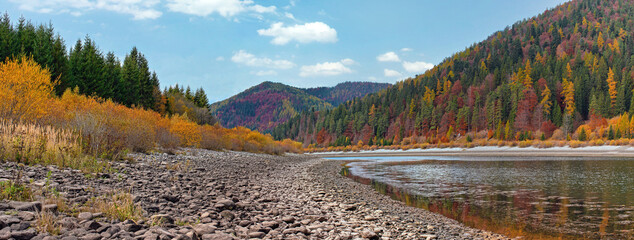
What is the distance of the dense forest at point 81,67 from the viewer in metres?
44.7

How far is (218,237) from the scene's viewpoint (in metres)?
5.99

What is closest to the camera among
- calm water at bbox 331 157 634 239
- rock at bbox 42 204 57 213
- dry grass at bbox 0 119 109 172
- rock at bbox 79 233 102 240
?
rock at bbox 79 233 102 240

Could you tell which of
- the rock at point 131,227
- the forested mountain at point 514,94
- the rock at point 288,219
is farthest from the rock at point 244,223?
the forested mountain at point 514,94

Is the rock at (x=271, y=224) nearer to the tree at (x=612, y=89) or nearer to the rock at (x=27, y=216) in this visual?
the rock at (x=27, y=216)

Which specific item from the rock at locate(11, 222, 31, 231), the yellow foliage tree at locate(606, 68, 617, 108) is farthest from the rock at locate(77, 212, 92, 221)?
the yellow foliage tree at locate(606, 68, 617, 108)

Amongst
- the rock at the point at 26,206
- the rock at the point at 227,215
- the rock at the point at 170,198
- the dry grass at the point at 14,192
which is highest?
the dry grass at the point at 14,192

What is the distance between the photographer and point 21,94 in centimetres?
1644

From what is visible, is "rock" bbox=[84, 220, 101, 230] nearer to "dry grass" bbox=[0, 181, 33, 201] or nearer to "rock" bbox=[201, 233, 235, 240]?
"rock" bbox=[201, 233, 235, 240]

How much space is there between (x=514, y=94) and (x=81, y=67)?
132206 mm

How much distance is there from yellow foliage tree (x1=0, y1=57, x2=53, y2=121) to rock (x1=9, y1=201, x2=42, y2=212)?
1389 centimetres

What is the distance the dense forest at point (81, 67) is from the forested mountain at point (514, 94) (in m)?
97.1

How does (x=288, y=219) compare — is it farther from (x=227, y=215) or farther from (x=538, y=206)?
(x=538, y=206)

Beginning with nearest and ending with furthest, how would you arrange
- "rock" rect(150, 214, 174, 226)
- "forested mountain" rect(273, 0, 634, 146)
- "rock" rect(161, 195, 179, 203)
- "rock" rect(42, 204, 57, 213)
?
"rock" rect(42, 204, 57, 213)
"rock" rect(150, 214, 174, 226)
"rock" rect(161, 195, 179, 203)
"forested mountain" rect(273, 0, 634, 146)

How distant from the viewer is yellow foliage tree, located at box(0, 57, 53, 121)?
15773mm
